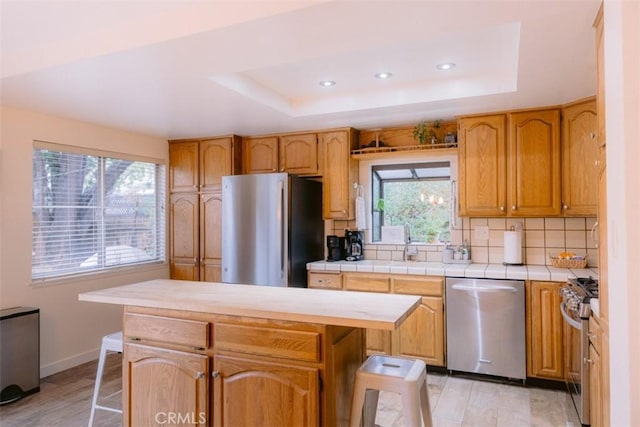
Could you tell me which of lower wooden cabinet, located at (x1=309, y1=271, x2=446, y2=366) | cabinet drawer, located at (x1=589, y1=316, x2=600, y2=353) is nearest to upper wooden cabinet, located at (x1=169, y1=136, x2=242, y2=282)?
lower wooden cabinet, located at (x1=309, y1=271, x2=446, y2=366)

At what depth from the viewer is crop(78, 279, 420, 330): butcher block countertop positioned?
1791mm

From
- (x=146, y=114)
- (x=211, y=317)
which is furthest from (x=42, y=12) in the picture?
(x=211, y=317)

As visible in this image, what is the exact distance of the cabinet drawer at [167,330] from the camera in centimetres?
209

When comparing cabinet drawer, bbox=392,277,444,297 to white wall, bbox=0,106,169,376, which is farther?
cabinet drawer, bbox=392,277,444,297

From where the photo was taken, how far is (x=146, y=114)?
357 centimetres

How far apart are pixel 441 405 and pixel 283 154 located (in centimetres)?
277

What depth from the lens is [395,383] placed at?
1.82 meters

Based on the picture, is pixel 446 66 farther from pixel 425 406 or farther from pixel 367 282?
pixel 425 406

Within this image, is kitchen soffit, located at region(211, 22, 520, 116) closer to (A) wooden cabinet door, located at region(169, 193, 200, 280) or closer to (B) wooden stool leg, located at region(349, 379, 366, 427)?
(A) wooden cabinet door, located at region(169, 193, 200, 280)

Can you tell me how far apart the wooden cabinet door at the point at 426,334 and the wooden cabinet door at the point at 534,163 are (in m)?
1.05

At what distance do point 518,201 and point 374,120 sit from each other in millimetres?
1445

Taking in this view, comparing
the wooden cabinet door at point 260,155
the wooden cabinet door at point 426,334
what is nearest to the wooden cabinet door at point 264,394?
the wooden cabinet door at point 426,334

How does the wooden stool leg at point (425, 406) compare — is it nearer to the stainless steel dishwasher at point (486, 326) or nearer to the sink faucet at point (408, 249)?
the stainless steel dishwasher at point (486, 326)

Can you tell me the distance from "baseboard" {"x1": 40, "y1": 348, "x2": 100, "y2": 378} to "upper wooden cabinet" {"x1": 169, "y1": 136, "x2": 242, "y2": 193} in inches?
73.7
